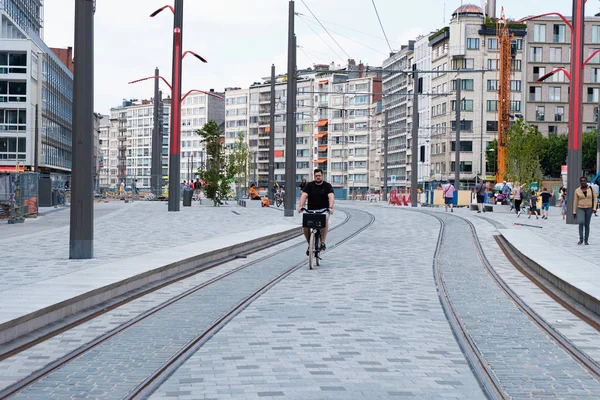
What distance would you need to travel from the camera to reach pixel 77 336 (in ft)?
31.8

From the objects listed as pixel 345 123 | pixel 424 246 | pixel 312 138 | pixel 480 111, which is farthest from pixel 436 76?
pixel 424 246

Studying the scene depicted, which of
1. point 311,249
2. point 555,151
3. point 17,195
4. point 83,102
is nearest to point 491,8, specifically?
point 555,151

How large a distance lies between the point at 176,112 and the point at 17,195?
8.02 m

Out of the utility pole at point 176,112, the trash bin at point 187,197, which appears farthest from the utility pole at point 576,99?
the trash bin at point 187,197

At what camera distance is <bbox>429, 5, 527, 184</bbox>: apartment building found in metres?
120

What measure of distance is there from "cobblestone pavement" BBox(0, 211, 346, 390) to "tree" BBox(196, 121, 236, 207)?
38.3 metres

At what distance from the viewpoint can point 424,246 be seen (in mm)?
24172

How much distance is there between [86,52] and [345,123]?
152 m

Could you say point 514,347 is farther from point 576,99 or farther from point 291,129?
point 291,129

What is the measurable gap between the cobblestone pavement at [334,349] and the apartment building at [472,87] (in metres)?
106

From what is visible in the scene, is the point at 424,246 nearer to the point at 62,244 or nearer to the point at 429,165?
the point at 62,244

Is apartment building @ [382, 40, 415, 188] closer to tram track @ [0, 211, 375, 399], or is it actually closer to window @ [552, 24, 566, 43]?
window @ [552, 24, 566, 43]

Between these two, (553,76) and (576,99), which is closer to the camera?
(576,99)

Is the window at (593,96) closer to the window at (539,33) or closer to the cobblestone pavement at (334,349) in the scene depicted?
the window at (539,33)
